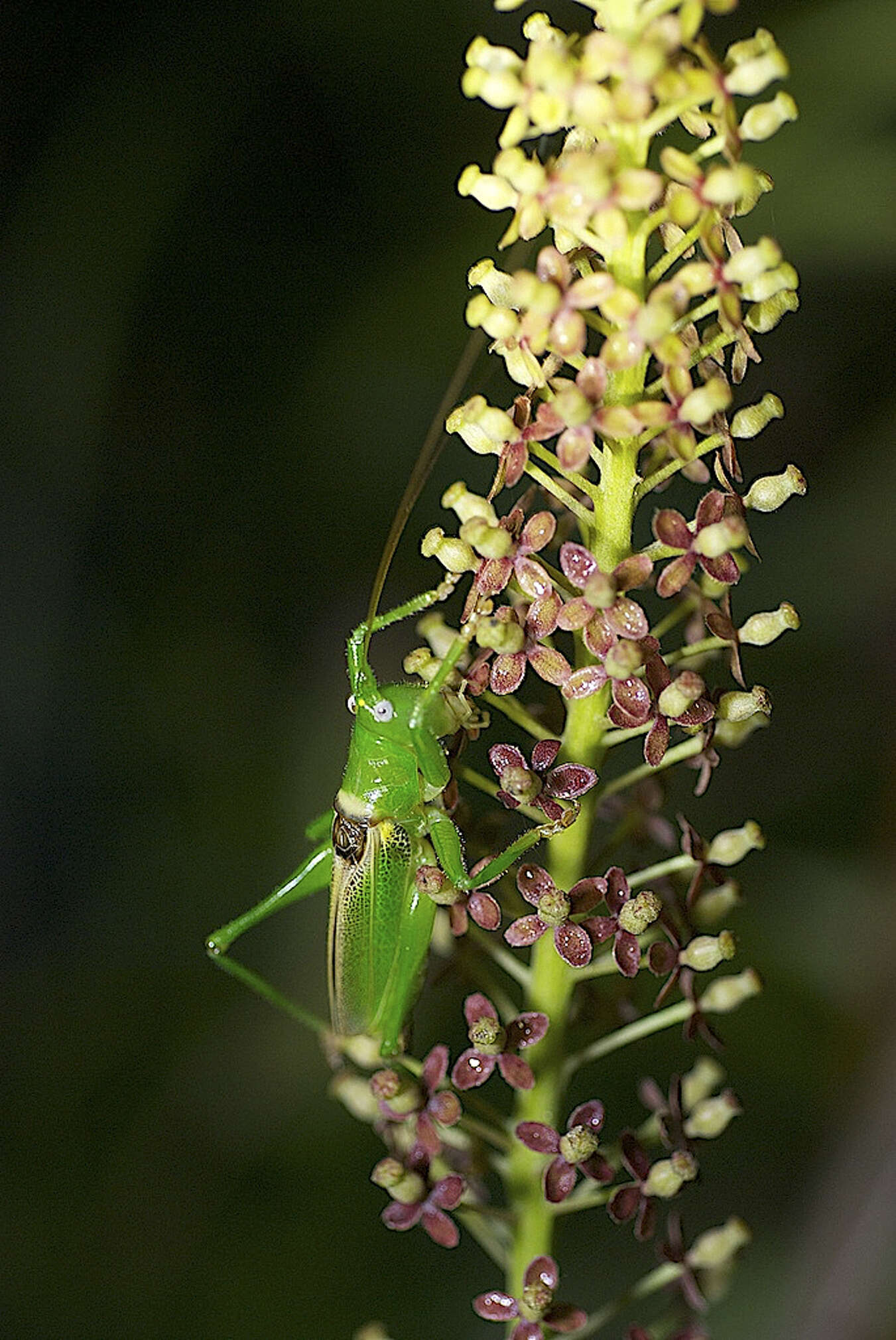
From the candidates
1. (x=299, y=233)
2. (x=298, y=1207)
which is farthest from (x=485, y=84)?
(x=298, y=1207)

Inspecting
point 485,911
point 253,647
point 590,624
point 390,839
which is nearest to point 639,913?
point 485,911

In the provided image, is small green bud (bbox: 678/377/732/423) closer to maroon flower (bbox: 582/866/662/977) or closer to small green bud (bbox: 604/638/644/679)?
small green bud (bbox: 604/638/644/679)

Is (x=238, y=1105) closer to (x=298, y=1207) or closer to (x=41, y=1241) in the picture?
(x=298, y=1207)

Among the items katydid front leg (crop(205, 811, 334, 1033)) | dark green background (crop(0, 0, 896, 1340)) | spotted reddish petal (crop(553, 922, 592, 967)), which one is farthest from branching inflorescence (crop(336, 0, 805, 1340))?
dark green background (crop(0, 0, 896, 1340))

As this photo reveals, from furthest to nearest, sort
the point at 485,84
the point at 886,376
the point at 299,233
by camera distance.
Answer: the point at 299,233
the point at 886,376
the point at 485,84

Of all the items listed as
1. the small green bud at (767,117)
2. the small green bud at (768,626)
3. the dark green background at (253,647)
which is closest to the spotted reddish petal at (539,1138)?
the small green bud at (768,626)

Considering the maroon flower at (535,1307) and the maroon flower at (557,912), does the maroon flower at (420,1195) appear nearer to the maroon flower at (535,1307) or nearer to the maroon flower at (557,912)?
the maroon flower at (535,1307)
